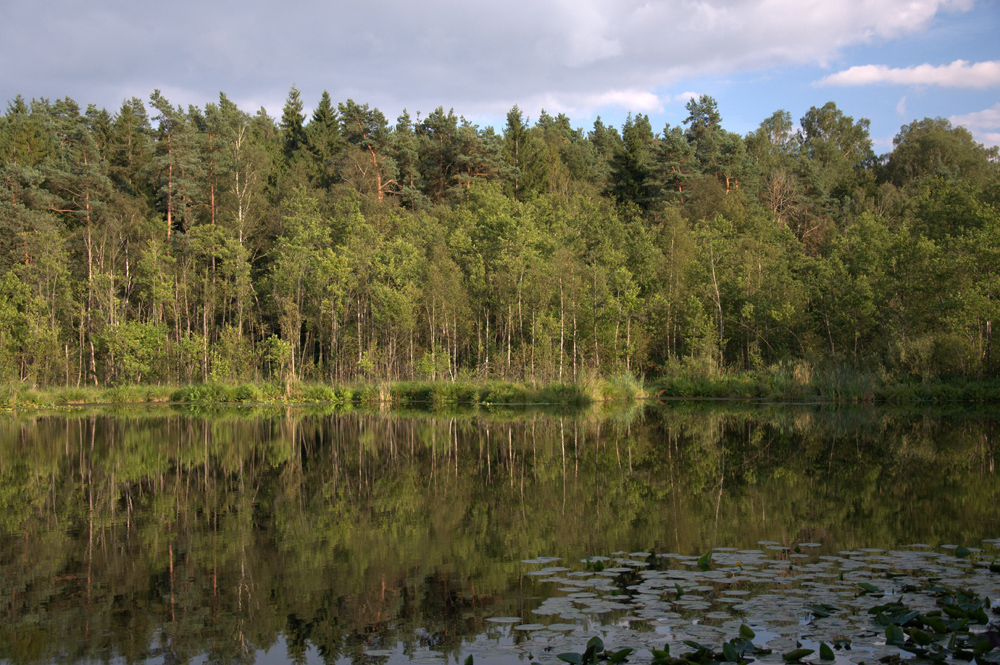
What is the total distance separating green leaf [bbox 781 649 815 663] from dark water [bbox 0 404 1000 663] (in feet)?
2.16

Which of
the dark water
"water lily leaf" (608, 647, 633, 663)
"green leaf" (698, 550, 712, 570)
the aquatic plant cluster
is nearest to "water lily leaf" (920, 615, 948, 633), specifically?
the aquatic plant cluster

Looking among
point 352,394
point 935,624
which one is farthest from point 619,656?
point 352,394

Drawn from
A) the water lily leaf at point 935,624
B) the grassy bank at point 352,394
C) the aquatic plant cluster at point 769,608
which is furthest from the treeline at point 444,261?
the water lily leaf at point 935,624

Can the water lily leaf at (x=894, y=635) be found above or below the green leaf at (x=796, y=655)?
above

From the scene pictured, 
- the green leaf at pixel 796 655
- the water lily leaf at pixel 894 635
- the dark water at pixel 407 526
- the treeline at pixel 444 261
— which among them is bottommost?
the dark water at pixel 407 526

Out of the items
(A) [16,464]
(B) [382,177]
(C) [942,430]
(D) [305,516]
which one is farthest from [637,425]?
(B) [382,177]

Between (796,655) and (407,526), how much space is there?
14.7ft

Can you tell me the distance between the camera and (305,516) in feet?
27.8

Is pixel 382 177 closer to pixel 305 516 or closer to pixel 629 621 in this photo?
pixel 305 516

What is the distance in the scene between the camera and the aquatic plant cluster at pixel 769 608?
4181 millimetres

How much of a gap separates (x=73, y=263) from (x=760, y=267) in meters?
36.5

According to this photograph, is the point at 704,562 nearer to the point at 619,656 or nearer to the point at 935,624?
the point at 935,624

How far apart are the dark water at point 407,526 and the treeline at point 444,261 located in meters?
16.4

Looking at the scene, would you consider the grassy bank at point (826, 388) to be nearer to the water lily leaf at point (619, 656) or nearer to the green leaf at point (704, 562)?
the green leaf at point (704, 562)
